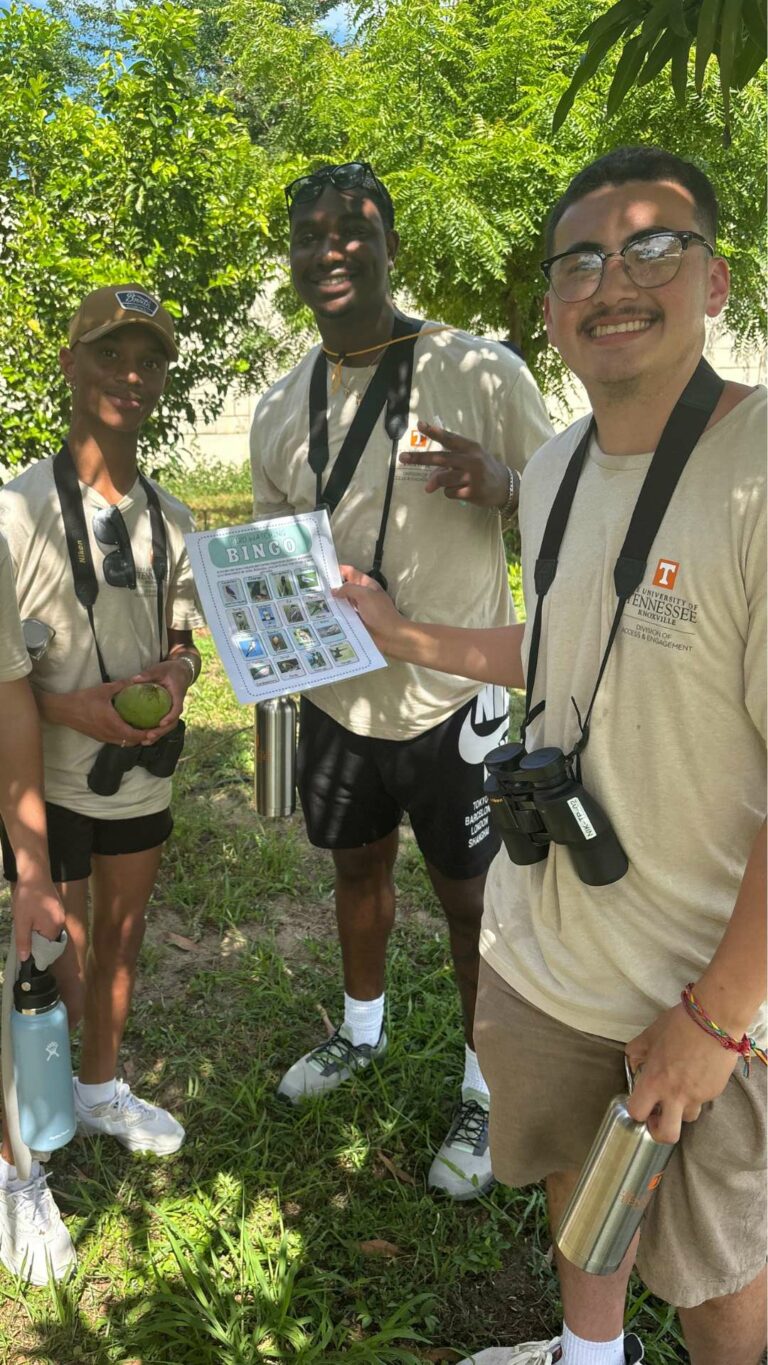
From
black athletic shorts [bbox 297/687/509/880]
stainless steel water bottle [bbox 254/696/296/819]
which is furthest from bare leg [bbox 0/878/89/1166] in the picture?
black athletic shorts [bbox 297/687/509/880]

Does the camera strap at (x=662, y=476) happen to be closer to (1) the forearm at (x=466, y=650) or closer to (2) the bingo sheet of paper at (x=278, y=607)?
(1) the forearm at (x=466, y=650)

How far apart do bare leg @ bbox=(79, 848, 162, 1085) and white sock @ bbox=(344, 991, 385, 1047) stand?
2.36ft

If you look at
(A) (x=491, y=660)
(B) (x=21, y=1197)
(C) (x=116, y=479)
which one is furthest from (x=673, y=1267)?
(C) (x=116, y=479)

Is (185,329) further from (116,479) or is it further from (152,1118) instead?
(152,1118)

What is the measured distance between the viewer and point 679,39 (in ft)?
5.31

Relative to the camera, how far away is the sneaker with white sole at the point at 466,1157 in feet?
8.84

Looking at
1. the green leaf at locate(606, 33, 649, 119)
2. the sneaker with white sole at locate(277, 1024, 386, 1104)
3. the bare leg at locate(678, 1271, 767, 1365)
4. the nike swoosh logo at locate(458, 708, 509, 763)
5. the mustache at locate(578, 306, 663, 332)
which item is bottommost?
the sneaker with white sole at locate(277, 1024, 386, 1104)

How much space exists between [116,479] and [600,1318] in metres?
2.14

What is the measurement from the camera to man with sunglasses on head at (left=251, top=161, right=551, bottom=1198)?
8.63ft

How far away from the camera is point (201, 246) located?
6414 mm

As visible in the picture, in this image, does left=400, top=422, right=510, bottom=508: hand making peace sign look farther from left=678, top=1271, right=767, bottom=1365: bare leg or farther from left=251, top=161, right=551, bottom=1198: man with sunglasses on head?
left=678, top=1271, right=767, bottom=1365: bare leg

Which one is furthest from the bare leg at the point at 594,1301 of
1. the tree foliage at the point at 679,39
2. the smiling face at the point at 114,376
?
the smiling face at the point at 114,376

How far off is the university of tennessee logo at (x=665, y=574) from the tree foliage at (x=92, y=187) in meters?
5.14

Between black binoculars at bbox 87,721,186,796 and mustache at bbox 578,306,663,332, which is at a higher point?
mustache at bbox 578,306,663,332
